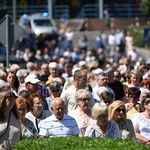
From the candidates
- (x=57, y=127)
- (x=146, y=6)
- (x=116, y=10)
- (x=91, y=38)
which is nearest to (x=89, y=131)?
(x=57, y=127)

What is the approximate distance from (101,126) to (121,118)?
0.51m

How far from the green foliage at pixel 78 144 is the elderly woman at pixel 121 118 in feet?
5.02

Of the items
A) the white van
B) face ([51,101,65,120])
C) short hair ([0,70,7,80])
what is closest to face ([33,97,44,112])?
face ([51,101,65,120])

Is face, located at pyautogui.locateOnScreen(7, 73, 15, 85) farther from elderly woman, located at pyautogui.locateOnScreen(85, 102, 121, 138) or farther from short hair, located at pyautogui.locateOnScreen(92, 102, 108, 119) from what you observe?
short hair, located at pyautogui.locateOnScreen(92, 102, 108, 119)

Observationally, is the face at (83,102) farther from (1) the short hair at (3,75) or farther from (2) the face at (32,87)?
(1) the short hair at (3,75)

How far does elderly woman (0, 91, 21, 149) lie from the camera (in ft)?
37.8

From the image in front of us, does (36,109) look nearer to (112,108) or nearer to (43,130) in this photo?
(43,130)

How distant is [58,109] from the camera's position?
12.6m

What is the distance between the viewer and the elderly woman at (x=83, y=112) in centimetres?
1344

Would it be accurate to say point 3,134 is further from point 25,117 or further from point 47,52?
point 47,52

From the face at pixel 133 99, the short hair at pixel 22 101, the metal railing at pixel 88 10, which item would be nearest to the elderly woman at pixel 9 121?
the short hair at pixel 22 101

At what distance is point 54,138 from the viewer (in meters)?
11.3

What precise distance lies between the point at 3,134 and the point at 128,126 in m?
2.09

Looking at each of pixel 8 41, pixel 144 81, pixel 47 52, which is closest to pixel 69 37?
pixel 47 52
